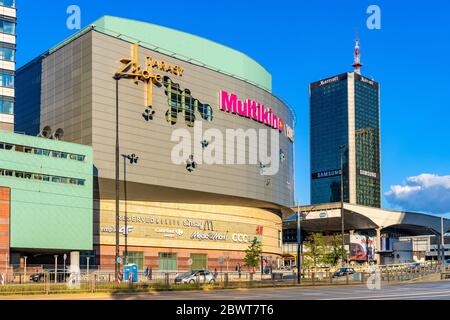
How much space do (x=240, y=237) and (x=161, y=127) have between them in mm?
28848

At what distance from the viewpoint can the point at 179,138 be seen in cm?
9256

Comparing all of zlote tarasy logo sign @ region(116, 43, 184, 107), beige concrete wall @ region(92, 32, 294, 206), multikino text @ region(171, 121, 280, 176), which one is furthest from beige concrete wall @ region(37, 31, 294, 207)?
multikino text @ region(171, 121, 280, 176)

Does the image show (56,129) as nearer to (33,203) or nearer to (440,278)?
(33,203)

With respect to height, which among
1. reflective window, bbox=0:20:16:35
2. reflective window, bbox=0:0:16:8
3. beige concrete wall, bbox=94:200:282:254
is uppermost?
reflective window, bbox=0:0:16:8

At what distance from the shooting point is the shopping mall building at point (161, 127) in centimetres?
8412

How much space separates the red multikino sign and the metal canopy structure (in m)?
29.4

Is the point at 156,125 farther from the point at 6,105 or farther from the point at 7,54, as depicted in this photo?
the point at 7,54

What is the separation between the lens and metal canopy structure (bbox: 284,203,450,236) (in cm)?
14612

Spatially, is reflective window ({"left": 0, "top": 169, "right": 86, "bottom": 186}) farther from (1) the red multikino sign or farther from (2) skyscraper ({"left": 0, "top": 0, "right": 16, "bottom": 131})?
(1) the red multikino sign

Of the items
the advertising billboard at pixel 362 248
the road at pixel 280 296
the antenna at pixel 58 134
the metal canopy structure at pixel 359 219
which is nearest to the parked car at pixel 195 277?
the road at pixel 280 296

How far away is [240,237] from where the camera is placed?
4277 inches

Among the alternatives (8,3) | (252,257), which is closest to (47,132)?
(8,3)

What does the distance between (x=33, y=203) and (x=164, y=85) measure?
2807 cm

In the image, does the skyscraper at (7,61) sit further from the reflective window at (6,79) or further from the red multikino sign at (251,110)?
the red multikino sign at (251,110)
